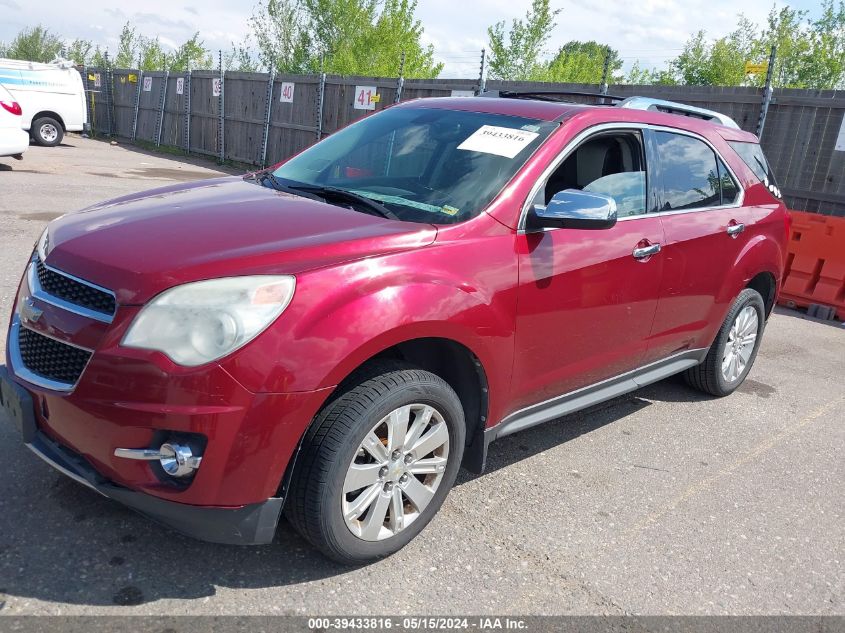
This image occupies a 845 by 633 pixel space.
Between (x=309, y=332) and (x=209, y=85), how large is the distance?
67.5ft

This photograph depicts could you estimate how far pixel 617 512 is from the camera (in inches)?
140

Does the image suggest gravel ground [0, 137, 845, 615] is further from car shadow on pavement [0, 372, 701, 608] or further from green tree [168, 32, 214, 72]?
green tree [168, 32, 214, 72]

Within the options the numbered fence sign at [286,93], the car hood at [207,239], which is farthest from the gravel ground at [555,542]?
the numbered fence sign at [286,93]

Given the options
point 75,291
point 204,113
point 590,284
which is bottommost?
point 75,291

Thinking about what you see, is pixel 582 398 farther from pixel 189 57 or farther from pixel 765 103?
pixel 189 57

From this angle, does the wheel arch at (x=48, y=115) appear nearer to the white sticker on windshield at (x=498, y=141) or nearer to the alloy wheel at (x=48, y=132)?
the alloy wheel at (x=48, y=132)

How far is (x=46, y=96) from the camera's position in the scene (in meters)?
18.8

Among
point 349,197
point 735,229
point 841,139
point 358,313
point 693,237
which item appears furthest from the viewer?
point 841,139

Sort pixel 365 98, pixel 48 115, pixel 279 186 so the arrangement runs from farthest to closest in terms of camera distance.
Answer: pixel 48 115, pixel 365 98, pixel 279 186

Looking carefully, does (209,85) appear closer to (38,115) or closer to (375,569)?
(38,115)

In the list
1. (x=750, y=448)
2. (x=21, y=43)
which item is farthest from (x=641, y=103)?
(x=21, y=43)

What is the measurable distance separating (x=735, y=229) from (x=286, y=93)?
15.4 m

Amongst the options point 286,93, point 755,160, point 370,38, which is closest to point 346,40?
point 370,38

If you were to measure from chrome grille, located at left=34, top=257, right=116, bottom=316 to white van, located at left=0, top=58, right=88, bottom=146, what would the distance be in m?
17.7
